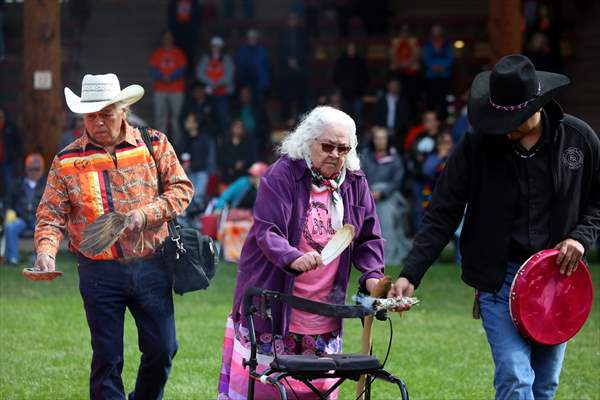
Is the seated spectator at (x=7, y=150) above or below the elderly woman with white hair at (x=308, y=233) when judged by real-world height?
below

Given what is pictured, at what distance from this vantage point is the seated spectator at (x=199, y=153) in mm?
18578

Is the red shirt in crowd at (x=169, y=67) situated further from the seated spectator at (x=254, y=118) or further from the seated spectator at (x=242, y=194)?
the seated spectator at (x=242, y=194)

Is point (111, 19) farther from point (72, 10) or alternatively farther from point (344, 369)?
point (344, 369)

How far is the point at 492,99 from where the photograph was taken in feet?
18.4

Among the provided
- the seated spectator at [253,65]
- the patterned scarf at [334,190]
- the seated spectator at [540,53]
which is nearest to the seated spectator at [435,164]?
the seated spectator at [540,53]

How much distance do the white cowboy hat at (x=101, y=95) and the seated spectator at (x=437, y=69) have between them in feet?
44.8

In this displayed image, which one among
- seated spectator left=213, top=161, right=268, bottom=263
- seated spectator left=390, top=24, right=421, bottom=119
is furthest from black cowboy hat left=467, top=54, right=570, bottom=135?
seated spectator left=390, top=24, right=421, bottom=119

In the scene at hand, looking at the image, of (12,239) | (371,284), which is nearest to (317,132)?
(371,284)

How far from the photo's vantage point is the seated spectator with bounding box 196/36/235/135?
20672mm

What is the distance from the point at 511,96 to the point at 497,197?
19.4 inches

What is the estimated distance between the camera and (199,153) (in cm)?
1881

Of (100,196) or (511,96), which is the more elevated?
(511,96)

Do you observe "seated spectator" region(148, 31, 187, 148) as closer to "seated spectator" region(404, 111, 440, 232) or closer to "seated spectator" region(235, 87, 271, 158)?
"seated spectator" region(235, 87, 271, 158)

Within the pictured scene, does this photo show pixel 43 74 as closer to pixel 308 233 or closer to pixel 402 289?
pixel 308 233
